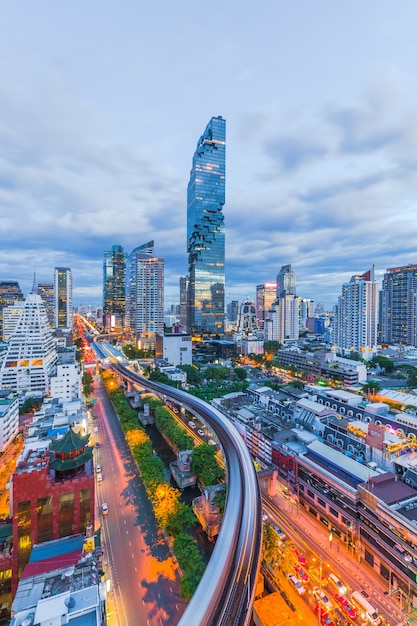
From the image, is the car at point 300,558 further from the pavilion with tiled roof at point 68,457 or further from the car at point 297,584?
the pavilion with tiled roof at point 68,457

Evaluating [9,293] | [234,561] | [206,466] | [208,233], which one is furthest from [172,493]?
[9,293]

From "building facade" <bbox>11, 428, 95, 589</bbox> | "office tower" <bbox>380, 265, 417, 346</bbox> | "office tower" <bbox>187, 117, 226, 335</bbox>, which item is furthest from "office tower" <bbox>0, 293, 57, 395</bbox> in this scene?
"office tower" <bbox>380, 265, 417, 346</bbox>

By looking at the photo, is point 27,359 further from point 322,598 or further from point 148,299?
point 148,299

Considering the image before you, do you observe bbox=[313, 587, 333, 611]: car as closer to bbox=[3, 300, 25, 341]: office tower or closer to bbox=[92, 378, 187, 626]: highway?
bbox=[92, 378, 187, 626]: highway

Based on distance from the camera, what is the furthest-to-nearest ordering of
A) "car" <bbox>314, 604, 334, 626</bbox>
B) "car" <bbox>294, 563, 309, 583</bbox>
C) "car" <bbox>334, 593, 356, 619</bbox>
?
"car" <bbox>294, 563, 309, 583</bbox> < "car" <bbox>334, 593, 356, 619</bbox> < "car" <bbox>314, 604, 334, 626</bbox>

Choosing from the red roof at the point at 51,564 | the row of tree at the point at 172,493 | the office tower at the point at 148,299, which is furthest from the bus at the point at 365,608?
the office tower at the point at 148,299
